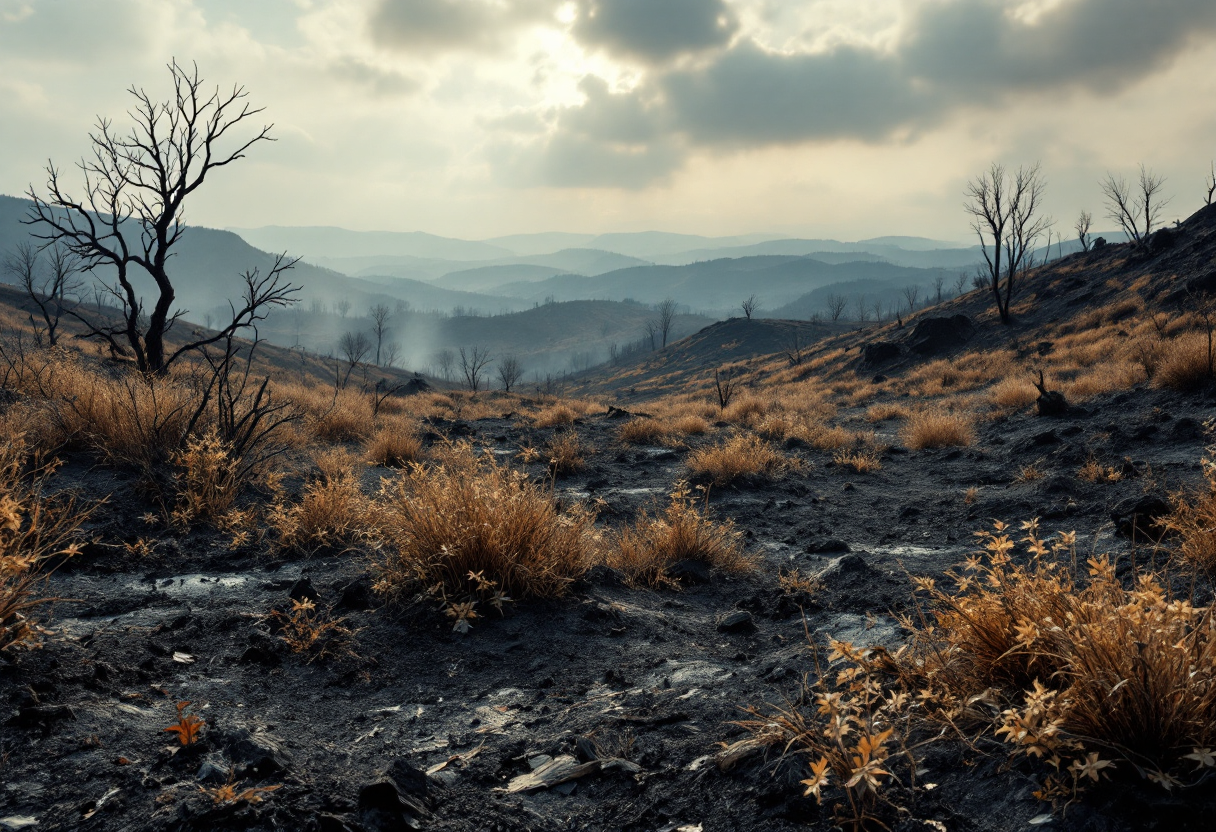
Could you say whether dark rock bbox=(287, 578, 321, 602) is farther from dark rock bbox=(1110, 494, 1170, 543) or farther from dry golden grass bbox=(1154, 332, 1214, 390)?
dry golden grass bbox=(1154, 332, 1214, 390)

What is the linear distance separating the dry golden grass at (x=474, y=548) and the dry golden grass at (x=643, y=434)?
8126 millimetres

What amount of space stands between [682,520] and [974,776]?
3.36 metres

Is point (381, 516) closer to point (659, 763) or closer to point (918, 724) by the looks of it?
point (659, 763)

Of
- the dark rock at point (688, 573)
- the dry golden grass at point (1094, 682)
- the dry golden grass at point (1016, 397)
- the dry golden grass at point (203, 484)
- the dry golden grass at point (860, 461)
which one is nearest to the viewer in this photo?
the dry golden grass at point (1094, 682)

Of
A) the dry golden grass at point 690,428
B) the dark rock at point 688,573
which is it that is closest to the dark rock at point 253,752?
the dark rock at point 688,573

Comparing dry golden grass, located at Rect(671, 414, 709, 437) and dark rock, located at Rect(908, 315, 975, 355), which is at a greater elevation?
dark rock, located at Rect(908, 315, 975, 355)

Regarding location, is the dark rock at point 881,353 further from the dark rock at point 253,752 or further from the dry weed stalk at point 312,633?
the dark rock at point 253,752

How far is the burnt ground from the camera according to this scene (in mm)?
1919

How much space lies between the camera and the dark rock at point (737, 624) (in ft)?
12.9

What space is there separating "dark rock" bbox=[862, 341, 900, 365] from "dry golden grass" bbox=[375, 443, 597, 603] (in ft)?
113

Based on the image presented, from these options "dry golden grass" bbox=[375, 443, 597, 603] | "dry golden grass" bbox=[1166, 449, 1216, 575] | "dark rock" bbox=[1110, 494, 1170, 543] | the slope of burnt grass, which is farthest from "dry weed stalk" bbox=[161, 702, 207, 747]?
"dark rock" bbox=[1110, 494, 1170, 543]

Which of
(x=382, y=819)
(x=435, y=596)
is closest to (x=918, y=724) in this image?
(x=382, y=819)

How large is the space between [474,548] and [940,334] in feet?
121

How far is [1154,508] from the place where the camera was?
15.2 feet
